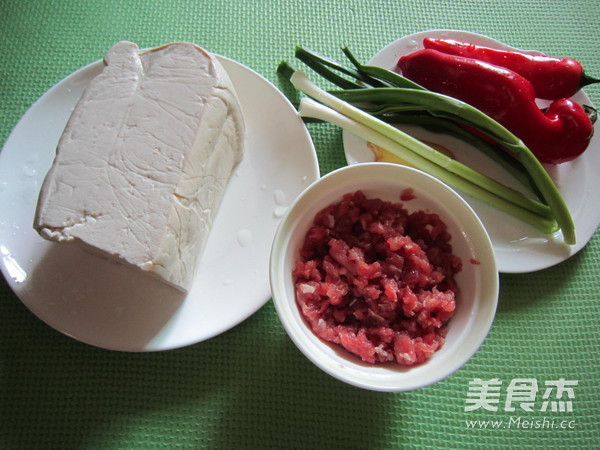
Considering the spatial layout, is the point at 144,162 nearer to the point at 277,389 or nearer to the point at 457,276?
the point at 277,389

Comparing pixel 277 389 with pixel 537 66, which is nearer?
pixel 277 389

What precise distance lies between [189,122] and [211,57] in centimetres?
25

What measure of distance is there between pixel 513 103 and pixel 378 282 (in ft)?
3.27

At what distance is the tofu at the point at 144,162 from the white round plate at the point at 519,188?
0.58m

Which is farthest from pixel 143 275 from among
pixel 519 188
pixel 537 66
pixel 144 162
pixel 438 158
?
pixel 537 66

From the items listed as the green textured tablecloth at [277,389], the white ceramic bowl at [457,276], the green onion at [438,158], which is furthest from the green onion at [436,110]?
the white ceramic bowl at [457,276]

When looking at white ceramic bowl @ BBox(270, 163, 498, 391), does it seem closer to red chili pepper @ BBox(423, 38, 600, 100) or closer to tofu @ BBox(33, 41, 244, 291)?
tofu @ BBox(33, 41, 244, 291)

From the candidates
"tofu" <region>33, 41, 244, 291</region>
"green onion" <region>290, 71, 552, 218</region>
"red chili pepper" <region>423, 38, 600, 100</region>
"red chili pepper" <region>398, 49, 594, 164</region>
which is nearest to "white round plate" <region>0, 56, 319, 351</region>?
"tofu" <region>33, 41, 244, 291</region>

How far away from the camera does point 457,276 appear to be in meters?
1.21

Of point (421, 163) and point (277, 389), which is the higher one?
point (421, 163)

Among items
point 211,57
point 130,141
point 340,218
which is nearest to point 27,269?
point 130,141

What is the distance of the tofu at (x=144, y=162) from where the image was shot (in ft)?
4.02

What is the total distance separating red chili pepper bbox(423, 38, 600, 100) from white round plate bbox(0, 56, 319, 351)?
2.47 feet

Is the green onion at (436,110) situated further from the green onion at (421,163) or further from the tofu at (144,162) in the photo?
Result: the tofu at (144,162)
